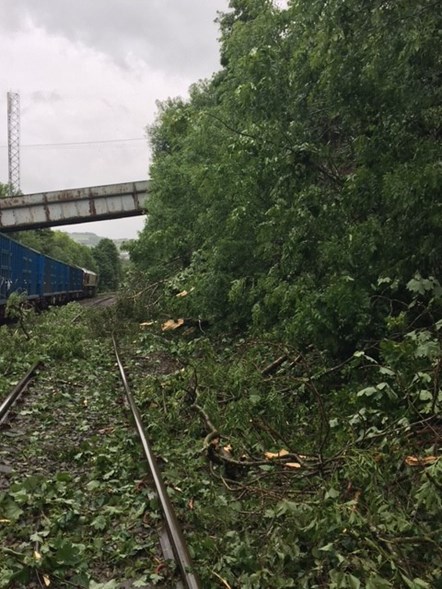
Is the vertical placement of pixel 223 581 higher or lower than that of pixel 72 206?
lower

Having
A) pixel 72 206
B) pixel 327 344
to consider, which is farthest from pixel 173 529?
pixel 72 206

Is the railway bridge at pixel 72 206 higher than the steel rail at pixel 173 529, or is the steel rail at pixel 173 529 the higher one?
the railway bridge at pixel 72 206

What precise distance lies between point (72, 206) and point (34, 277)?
11.7 m

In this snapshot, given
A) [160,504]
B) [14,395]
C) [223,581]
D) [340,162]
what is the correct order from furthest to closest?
[340,162] → [14,395] → [160,504] → [223,581]

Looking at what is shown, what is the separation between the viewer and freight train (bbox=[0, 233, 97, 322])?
19938 mm

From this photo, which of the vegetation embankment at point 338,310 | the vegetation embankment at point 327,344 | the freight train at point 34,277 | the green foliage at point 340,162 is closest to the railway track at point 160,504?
the vegetation embankment at point 327,344

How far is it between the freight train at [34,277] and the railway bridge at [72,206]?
3504 mm

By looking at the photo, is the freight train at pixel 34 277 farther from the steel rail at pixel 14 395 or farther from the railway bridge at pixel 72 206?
the steel rail at pixel 14 395

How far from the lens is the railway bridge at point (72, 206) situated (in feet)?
118

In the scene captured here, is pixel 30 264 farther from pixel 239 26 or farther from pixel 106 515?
pixel 106 515

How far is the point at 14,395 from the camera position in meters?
9.07

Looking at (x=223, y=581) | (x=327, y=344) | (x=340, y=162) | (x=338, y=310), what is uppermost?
(x=340, y=162)

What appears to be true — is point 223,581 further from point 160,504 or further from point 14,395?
point 14,395

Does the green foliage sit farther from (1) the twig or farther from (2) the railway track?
(1) the twig
